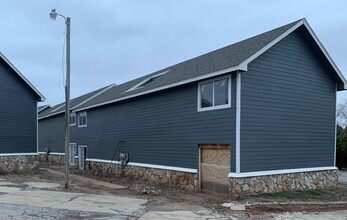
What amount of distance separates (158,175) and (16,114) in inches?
358

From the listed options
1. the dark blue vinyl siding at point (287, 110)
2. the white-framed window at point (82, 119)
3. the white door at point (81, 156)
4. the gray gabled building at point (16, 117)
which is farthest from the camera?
the white-framed window at point (82, 119)

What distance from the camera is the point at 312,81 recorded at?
15.0 meters

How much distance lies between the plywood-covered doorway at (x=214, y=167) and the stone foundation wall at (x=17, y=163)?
11.0 m

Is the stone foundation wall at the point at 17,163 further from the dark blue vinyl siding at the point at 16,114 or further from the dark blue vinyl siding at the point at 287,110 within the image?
the dark blue vinyl siding at the point at 287,110

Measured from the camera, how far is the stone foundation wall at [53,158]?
1207 inches

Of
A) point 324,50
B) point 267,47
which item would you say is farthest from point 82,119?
point 324,50

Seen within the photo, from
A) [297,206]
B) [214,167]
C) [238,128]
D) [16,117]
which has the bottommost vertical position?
[297,206]

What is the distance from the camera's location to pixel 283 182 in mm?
13492

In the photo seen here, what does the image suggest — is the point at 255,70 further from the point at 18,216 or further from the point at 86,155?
the point at 86,155

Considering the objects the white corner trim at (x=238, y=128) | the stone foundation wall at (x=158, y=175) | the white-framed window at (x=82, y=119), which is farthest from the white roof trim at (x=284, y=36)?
→ the white-framed window at (x=82, y=119)

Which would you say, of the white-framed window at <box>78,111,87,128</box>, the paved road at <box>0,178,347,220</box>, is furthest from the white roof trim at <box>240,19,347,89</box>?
the white-framed window at <box>78,111,87,128</box>

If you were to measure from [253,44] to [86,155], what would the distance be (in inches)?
621

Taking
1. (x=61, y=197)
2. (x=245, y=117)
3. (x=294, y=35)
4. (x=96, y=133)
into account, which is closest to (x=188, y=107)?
(x=245, y=117)

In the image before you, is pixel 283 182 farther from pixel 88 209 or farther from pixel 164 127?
pixel 88 209
